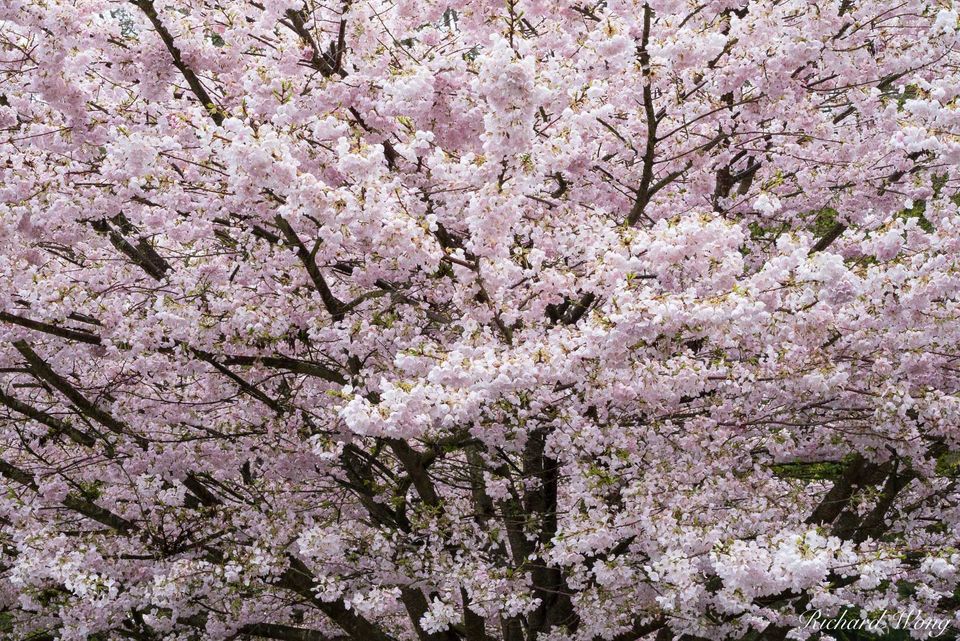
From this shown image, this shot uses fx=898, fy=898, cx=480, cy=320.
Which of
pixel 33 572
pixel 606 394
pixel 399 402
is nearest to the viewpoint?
pixel 399 402

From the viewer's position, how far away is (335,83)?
5711mm

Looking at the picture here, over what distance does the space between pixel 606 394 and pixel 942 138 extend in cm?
244

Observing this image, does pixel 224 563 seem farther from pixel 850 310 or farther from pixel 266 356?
pixel 850 310

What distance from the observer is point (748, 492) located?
6602 mm

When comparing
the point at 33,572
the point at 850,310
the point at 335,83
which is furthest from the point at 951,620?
the point at 33,572

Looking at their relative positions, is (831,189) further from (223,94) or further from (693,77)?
(223,94)

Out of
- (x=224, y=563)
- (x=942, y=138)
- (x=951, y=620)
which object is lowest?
(x=951, y=620)

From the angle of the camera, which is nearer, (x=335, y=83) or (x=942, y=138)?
(x=942, y=138)

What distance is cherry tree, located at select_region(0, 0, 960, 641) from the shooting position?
16.5 ft

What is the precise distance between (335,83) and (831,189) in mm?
4375

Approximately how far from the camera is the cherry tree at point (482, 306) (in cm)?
504

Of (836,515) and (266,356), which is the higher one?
(266,356)

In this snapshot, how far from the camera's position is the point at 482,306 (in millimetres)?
5578

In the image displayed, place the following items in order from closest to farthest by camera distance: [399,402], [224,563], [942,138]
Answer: [399,402]
[942,138]
[224,563]
